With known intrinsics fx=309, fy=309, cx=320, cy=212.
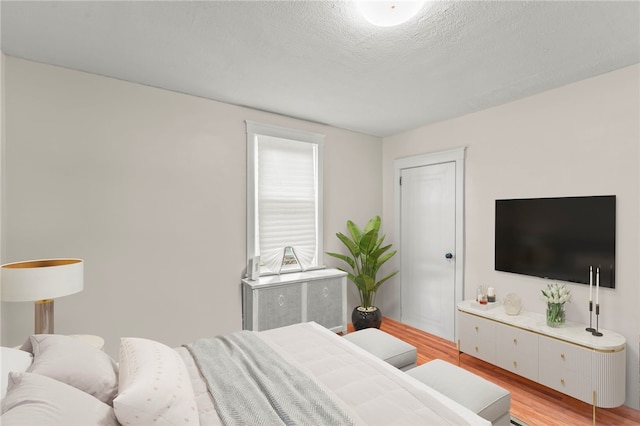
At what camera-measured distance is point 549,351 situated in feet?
7.94

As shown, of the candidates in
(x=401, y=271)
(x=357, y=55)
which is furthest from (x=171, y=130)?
(x=401, y=271)

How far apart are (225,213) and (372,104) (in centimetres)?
187

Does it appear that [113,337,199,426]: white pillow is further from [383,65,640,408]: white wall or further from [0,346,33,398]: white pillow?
[383,65,640,408]: white wall

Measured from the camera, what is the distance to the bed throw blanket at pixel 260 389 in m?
1.27

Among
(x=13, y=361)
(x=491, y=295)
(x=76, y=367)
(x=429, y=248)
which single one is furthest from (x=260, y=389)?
(x=429, y=248)

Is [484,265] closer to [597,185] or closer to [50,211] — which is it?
[597,185]

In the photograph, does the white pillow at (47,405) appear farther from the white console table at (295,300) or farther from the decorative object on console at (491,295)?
the decorative object on console at (491,295)

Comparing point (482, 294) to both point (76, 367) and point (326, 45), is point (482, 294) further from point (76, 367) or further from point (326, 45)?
point (76, 367)

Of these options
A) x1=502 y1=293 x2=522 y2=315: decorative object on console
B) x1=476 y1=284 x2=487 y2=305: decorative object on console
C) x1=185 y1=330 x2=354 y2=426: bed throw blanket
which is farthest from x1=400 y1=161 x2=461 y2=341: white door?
x1=185 y1=330 x2=354 y2=426: bed throw blanket

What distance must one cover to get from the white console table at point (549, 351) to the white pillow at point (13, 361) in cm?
320

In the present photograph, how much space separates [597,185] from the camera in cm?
252

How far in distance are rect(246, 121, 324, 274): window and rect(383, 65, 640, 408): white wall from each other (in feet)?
5.29

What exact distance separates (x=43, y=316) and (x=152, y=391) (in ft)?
4.72

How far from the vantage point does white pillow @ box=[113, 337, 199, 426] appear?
42.9 inches
